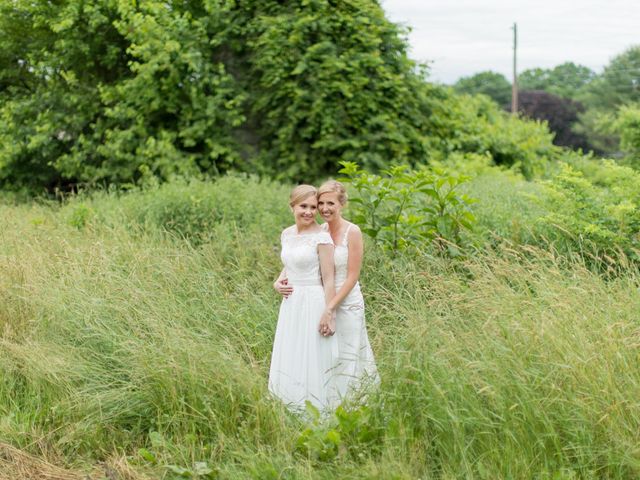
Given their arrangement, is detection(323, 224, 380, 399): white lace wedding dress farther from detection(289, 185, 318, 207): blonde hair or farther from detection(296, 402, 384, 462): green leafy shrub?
detection(296, 402, 384, 462): green leafy shrub

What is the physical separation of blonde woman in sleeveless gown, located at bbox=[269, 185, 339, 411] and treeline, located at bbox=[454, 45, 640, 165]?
113 feet

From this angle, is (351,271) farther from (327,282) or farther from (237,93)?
(237,93)

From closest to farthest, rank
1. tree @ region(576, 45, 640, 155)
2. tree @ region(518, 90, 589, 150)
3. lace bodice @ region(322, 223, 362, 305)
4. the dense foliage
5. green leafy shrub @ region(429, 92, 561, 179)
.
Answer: lace bodice @ region(322, 223, 362, 305)
the dense foliage
green leafy shrub @ region(429, 92, 561, 179)
tree @ region(518, 90, 589, 150)
tree @ region(576, 45, 640, 155)

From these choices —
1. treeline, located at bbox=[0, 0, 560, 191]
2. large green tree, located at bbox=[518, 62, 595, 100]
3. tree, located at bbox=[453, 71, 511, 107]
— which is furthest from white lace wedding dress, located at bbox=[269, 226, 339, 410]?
large green tree, located at bbox=[518, 62, 595, 100]

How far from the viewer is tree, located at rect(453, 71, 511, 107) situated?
77125 mm

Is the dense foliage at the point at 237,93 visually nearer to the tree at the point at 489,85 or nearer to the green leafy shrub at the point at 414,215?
the green leafy shrub at the point at 414,215

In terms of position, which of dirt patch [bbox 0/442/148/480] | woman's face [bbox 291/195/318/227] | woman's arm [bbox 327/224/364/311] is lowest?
dirt patch [bbox 0/442/148/480]

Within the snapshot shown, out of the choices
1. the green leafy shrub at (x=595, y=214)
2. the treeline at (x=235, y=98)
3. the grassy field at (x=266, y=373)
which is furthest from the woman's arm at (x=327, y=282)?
the treeline at (x=235, y=98)

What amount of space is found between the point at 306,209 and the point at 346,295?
24.2 inches

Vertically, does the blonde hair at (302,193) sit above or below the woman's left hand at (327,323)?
above

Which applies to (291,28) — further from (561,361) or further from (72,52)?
(561,361)

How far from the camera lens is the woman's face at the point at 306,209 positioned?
5.03m

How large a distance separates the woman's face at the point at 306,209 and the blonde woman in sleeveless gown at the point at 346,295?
0.05 meters

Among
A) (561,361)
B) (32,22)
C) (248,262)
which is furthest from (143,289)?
(32,22)
